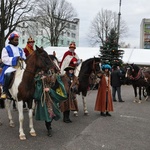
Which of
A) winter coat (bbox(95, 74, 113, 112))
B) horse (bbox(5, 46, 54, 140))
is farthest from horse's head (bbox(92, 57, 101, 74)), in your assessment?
horse (bbox(5, 46, 54, 140))

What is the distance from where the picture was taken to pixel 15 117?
8445 millimetres

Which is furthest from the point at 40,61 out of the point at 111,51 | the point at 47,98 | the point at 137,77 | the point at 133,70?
the point at 111,51

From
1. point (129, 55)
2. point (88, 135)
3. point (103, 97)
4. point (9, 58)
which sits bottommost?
point (88, 135)

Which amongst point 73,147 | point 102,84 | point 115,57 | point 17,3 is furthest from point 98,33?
point 73,147

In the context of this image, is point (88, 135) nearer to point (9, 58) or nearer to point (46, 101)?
point (46, 101)

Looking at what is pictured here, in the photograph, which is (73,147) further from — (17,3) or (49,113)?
(17,3)

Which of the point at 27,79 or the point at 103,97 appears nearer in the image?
the point at 27,79

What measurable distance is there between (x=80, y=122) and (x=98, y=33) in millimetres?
49061

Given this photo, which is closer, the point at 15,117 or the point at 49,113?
the point at 49,113

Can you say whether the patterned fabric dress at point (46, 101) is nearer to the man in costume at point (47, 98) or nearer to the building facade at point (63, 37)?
the man in costume at point (47, 98)

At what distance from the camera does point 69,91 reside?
7.66 metres

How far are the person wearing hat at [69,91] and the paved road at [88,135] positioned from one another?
14.6 inches

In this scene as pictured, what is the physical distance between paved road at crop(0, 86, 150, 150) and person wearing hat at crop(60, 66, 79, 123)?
37 cm

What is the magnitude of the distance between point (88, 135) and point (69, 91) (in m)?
1.77
